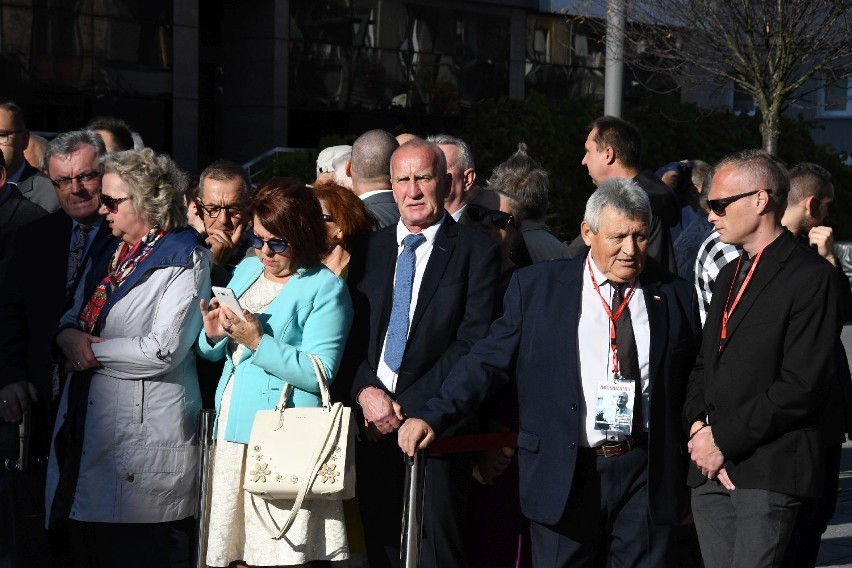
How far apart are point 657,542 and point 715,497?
0.31 meters

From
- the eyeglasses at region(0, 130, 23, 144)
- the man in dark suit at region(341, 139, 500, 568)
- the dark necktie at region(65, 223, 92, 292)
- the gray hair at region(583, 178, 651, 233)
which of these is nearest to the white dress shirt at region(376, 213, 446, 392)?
the man in dark suit at region(341, 139, 500, 568)

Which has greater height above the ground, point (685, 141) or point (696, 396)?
point (685, 141)

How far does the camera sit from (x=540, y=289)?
16.8 feet

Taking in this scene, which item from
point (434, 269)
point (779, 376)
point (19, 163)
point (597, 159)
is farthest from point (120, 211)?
point (597, 159)

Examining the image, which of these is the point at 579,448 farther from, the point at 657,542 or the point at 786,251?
the point at 786,251

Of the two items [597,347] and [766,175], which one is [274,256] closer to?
[597,347]

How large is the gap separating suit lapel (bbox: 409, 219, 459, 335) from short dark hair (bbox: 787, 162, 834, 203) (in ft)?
6.32

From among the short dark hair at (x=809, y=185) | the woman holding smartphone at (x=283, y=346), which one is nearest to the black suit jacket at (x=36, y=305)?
the woman holding smartphone at (x=283, y=346)

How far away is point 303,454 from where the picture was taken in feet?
16.7

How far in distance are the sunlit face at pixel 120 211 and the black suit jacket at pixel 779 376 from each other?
2.52m

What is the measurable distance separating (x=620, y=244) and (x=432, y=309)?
0.92 m

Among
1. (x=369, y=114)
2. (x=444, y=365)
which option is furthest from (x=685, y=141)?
(x=444, y=365)

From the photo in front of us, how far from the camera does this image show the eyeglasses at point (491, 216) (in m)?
6.21

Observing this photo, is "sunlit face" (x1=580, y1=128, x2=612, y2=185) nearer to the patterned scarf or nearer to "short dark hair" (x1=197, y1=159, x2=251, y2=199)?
"short dark hair" (x1=197, y1=159, x2=251, y2=199)
